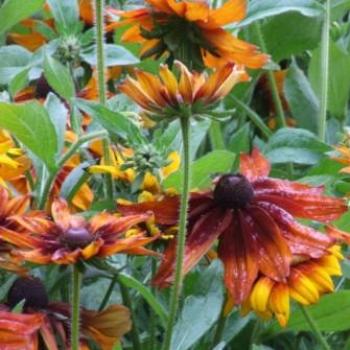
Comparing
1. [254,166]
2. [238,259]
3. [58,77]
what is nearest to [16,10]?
→ [58,77]

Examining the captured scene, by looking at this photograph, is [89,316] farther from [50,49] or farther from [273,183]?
[50,49]

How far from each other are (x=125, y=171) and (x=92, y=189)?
5.9 inches

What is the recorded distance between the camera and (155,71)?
47.3 inches

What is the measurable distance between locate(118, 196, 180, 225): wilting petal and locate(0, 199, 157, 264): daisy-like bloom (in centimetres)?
7

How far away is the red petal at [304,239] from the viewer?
0.81m

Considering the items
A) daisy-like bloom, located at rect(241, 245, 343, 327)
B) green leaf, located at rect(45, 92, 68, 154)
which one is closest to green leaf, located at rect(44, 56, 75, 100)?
green leaf, located at rect(45, 92, 68, 154)

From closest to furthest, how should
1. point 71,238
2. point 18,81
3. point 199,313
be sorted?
1. point 71,238
2. point 199,313
3. point 18,81

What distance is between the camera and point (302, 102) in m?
1.29

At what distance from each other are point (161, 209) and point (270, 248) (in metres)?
0.09

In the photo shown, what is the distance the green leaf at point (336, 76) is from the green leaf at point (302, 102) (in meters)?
A: 0.01

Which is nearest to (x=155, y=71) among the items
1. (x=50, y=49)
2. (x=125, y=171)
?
(x=50, y=49)

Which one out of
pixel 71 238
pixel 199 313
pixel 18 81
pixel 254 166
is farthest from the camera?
pixel 18 81

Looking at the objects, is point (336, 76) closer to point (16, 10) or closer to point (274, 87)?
point (274, 87)

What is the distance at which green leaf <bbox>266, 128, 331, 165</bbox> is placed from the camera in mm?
1050
